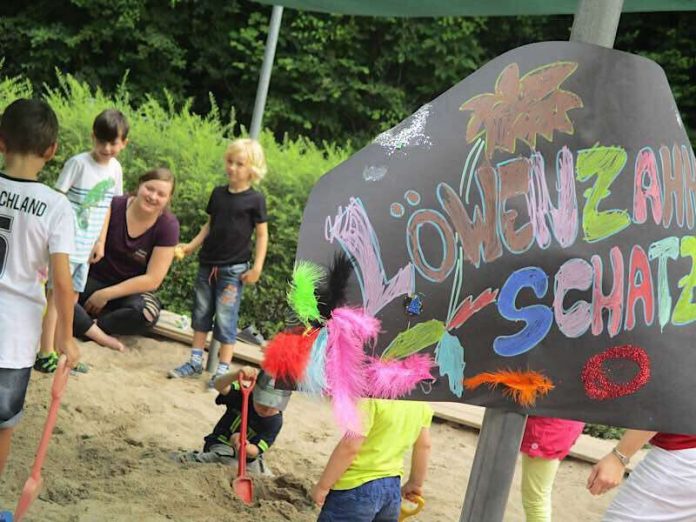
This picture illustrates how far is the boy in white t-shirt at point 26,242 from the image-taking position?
3.00 meters

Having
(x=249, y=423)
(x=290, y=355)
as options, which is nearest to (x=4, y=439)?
(x=249, y=423)

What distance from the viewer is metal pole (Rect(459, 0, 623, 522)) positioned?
6.30 ft

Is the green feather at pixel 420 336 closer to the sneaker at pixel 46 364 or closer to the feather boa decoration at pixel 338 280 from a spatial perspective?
the feather boa decoration at pixel 338 280

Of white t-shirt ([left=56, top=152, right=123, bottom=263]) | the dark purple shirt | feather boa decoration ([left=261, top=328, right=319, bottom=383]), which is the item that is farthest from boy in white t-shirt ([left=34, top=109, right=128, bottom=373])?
feather boa decoration ([left=261, top=328, right=319, bottom=383])

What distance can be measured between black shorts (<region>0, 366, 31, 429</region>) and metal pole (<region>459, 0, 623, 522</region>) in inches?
66.8

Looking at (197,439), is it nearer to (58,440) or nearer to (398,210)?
(58,440)

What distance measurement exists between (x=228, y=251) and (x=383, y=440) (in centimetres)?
285

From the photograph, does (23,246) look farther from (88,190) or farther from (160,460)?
(88,190)

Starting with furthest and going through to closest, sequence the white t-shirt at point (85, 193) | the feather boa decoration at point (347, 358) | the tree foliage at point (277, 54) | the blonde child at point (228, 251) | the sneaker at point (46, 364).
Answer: the tree foliage at point (277, 54), the blonde child at point (228, 251), the white t-shirt at point (85, 193), the sneaker at point (46, 364), the feather boa decoration at point (347, 358)

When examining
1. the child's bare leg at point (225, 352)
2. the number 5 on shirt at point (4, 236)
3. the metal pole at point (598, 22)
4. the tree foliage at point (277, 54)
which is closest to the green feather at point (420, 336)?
the metal pole at point (598, 22)

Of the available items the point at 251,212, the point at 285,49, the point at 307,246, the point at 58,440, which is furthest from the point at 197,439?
the point at 285,49

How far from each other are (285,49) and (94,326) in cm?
1124

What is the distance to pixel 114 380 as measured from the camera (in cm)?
534

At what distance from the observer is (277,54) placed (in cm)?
1636
